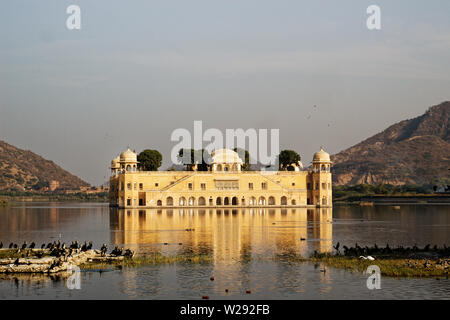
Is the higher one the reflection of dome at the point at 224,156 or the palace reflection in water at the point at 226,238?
the reflection of dome at the point at 224,156

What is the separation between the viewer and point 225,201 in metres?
99.1

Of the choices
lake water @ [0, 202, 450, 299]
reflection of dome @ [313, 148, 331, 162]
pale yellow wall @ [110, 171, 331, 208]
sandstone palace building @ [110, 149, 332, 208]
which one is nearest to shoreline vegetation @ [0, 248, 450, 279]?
lake water @ [0, 202, 450, 299]

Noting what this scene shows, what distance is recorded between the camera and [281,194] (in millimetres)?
98938

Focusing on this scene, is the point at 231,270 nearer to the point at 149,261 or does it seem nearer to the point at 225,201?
the point at 149,261

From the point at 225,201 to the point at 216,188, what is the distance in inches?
104

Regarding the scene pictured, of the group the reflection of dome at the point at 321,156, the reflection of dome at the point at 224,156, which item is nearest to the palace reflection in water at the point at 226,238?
the reflection of dome at the point at 321,156

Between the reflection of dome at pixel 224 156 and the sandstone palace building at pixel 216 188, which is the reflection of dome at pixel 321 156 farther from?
the reflection of dome at pixel 224 156

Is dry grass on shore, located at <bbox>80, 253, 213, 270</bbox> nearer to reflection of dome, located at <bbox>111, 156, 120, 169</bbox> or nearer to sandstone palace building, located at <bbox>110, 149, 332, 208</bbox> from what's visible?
sandstone palace building, located at <bbox>110, 149, 332, 208</bbox>

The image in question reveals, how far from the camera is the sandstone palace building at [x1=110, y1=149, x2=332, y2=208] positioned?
95.9 metres

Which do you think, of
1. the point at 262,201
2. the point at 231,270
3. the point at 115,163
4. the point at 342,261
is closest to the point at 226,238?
the point at 342,261

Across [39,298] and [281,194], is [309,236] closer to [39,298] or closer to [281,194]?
[39,298]

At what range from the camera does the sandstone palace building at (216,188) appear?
95875 mm

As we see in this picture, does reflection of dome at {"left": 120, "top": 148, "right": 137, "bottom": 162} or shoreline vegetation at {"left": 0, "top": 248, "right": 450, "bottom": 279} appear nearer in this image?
shoreline vegetation at {"left": 0, "top": 248, "right": 450, "bottom": 279}
